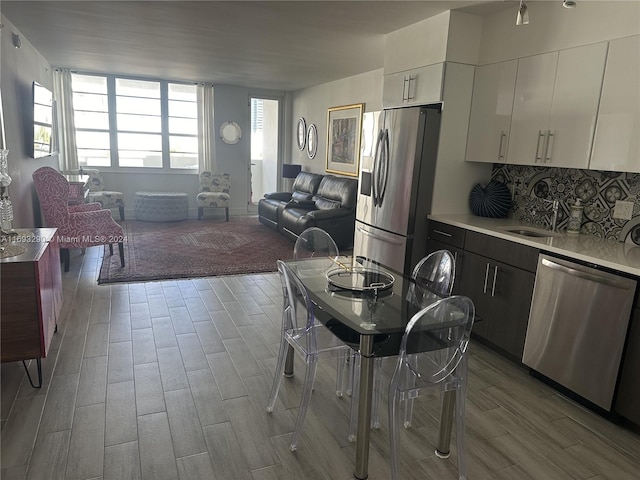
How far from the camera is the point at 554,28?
2.94 metres

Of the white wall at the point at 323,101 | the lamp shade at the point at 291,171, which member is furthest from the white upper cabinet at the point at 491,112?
the lamp shade at the point at 291,171

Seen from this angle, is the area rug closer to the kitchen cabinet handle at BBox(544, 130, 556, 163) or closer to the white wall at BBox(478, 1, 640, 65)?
the kitchen cabinet handle at BBox(544, 130, 556, 163)

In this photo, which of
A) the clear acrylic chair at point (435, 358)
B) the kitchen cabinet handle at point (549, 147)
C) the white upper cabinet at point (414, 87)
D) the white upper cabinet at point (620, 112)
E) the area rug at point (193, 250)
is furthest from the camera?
the area rug at point (193, 250)

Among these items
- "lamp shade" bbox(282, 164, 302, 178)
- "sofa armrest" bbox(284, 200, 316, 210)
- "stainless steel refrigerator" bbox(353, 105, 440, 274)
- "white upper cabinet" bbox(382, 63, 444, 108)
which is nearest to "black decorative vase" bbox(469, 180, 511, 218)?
"stainless steel refrigerator" bbox(353, 105, 440, 274)

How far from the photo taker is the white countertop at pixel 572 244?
7.68ft

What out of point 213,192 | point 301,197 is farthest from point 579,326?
point 213,192

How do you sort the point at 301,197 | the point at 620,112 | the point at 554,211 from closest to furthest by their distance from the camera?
the point at 620,112 → the point at 554,211 → the point at 301,197

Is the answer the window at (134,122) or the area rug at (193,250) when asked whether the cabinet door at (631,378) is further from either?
the window at (134,122)

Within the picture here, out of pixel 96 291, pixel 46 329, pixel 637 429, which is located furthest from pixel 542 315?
pixel 96 291

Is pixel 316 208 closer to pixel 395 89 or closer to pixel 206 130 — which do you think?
pixel 206 130

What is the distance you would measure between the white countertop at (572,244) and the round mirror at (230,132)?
5.65 metres

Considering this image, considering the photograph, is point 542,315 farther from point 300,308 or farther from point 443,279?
point 300,308

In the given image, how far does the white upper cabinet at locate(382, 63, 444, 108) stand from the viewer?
3477 millimetres

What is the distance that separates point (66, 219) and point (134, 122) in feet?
13.1
